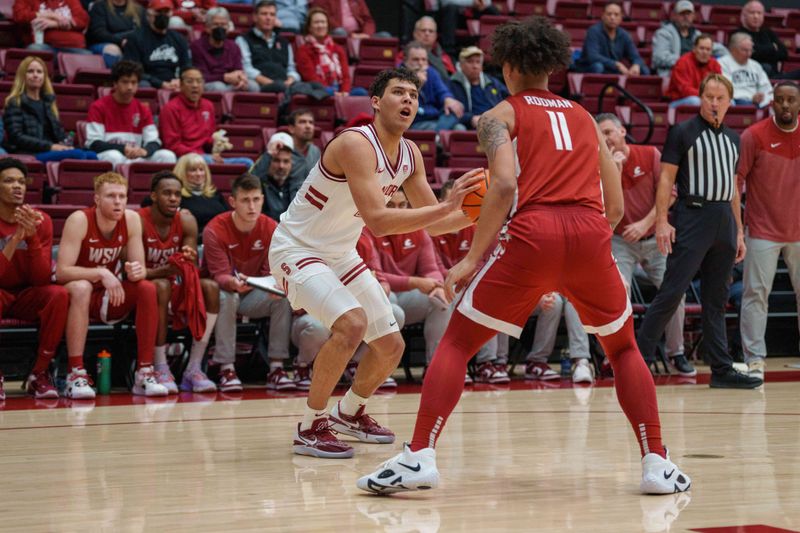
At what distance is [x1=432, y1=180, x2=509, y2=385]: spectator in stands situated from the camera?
8.12 m

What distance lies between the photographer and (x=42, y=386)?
708cm

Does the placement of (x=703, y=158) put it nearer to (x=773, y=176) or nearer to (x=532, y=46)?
(x=773, y=176)

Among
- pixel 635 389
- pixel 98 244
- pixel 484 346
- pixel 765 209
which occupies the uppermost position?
pixel 635 389

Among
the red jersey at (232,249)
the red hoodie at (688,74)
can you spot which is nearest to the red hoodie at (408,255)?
the red jersey at (232,249)

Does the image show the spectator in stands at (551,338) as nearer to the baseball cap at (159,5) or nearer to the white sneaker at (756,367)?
the white sneaker at (756,367)

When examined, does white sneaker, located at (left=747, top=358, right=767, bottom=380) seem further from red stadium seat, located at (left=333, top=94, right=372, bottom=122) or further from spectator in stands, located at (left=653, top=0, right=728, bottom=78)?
spectator in stands, located at (left=653, top=0, right=728, bottom=78)

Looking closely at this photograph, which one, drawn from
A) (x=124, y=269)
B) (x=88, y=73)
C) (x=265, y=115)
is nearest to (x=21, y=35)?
(x=88, y=73)

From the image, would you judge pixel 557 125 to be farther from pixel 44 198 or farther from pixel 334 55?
pixel 334 55

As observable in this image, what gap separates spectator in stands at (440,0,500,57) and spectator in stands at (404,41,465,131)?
1.89m

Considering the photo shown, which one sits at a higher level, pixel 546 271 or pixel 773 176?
pixel 546 271

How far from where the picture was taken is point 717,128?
7.27 m

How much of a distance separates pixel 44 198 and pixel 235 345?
199 cm

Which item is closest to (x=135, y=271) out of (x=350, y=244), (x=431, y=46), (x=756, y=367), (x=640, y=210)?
(x=350, y=244)

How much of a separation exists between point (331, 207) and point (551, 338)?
152 inches
